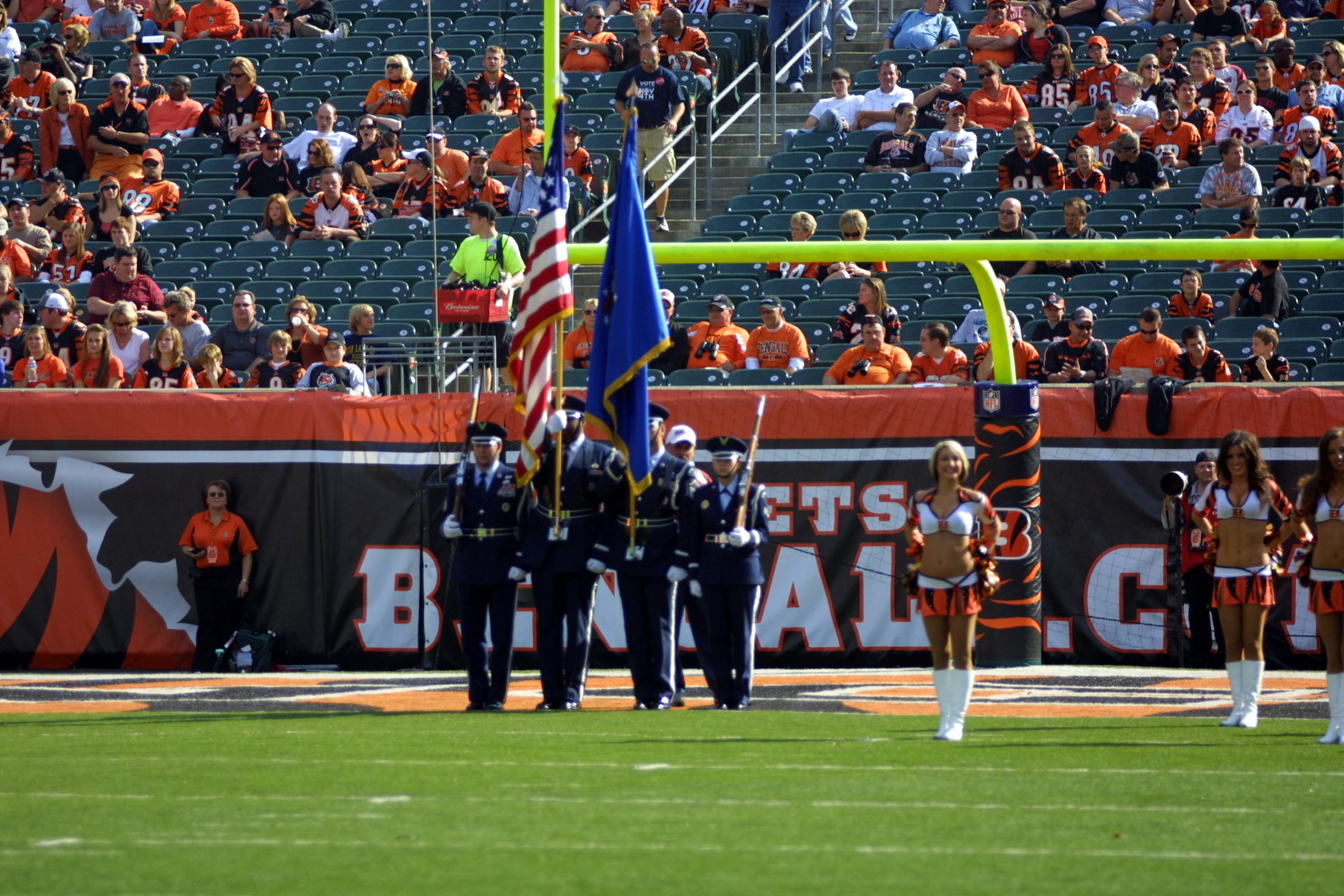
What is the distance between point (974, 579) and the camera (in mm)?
9359

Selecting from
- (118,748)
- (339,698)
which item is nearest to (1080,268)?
(339,698)

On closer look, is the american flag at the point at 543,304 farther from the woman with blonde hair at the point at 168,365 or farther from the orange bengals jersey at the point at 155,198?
the orange bengals jersey at the point at 155,198

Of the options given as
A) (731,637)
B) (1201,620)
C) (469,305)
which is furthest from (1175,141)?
(731,637)

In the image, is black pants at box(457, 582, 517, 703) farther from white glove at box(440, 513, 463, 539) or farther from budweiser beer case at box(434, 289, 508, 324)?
budweiser beer case at box(434, 289, 508, 324)

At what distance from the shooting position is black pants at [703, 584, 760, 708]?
10938 millimetres

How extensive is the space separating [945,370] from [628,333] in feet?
12.1

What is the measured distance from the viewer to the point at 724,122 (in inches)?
790

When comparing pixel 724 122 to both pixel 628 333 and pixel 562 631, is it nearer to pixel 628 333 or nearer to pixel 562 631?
pixel 628 333

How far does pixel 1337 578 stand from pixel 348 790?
5.26 m

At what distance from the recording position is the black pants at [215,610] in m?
13.9

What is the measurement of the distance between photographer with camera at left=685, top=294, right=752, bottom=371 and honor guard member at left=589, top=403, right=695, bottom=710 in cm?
405

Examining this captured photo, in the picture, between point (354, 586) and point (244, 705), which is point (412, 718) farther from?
point (354, 586)

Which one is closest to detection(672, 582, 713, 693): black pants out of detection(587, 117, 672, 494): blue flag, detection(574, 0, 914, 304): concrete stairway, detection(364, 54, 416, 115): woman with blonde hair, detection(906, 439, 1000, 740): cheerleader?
detection(587, 117, 672, 494): blue flag

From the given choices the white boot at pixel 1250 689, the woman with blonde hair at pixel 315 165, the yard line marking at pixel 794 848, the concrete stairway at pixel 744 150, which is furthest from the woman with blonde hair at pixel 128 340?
the white boot at pixel 1250 689
